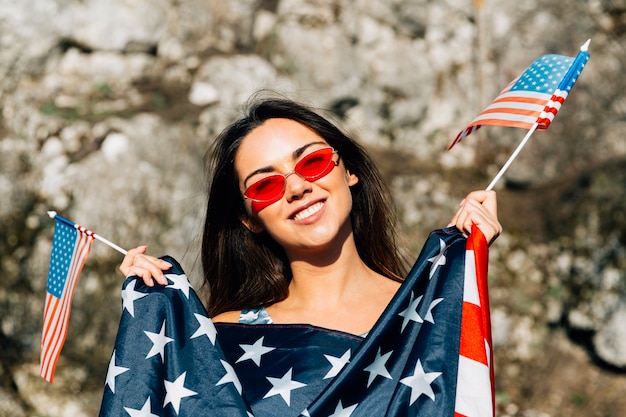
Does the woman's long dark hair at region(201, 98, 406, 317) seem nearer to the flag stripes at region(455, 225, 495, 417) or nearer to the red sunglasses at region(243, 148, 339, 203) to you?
the red sunglasses at region(243, 148, 339, 203)

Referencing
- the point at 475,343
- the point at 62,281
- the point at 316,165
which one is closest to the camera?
the point at 475,343

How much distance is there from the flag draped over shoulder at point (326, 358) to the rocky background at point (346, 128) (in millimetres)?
4901

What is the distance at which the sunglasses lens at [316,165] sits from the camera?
2.19 m

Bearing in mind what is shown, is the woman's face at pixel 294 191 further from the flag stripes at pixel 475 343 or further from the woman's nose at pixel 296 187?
the flag stripes at pixel 475 343

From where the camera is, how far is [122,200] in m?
7.87

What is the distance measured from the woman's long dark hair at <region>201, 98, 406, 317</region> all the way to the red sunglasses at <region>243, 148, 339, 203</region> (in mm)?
159

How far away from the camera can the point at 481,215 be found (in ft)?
6.99

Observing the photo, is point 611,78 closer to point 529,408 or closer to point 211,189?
point 529,408

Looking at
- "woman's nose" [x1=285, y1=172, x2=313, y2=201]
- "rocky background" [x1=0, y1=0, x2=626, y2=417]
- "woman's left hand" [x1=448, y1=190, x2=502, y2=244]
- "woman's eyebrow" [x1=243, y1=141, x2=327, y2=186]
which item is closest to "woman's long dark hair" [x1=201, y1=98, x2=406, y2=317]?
"woman's eyebrow" [x1=243, y1=141, x2=327, y2=186]

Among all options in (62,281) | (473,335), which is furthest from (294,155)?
(62,281)

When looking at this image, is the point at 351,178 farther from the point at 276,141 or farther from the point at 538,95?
the point at 538,95

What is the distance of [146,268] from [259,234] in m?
0.39

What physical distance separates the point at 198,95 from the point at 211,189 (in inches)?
254

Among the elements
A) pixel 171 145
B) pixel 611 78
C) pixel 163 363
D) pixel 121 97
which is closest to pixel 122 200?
pixel 171 145
